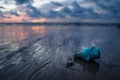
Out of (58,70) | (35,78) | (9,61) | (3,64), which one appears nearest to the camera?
(35,78)

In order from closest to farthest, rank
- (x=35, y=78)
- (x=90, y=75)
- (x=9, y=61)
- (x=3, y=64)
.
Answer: (x=35, y=78), (x=90, y=75), (x=3, y=64), (x=9, y=61)

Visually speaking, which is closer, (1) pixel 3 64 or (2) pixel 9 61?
(1) pixel 3 64

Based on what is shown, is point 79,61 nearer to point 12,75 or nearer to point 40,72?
point 40,72

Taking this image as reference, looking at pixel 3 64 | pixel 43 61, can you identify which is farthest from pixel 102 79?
pixel 3 64

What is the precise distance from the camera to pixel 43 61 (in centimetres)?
821

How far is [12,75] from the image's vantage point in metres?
6.14

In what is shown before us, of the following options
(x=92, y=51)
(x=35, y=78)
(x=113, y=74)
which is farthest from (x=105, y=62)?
(x=35, y=78)

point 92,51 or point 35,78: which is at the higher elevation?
point 92,51

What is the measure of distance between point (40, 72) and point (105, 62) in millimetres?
3577

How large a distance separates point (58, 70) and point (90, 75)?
137 cm

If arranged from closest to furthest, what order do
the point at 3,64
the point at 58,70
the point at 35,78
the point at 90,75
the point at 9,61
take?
the point at 35,78
the point at 90,75
the point at 58,70
the point at 3,64
the point at 9,61

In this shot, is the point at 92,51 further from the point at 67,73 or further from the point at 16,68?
the point at 16,68

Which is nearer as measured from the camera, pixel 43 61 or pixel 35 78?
pixel 35 78

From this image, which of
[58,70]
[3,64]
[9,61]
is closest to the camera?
[58,70]
